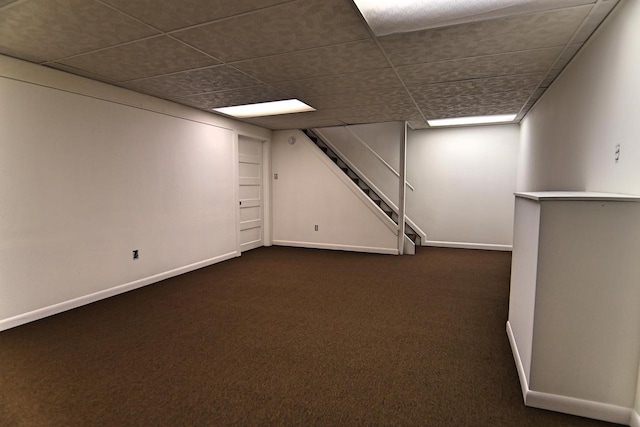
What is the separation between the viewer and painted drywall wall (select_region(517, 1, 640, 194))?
1.83 meters

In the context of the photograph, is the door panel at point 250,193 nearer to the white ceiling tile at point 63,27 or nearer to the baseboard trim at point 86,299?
the baseboard trim at point 86,299

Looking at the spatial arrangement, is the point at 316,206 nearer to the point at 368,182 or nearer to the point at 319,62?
the point at 368,182

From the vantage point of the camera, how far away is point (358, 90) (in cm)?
373

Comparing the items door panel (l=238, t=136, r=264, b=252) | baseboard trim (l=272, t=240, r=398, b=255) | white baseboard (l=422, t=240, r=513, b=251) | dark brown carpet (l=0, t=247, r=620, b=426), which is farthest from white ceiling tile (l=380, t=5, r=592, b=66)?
white baseboard (l=422, t=240, r=513, b=251)

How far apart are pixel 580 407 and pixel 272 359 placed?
187 centimetres

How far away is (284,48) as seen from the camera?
2547 mm

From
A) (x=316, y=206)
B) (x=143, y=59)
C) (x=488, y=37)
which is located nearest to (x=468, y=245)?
(x=316, y=206)

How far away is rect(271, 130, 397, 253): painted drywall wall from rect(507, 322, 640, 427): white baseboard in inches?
159

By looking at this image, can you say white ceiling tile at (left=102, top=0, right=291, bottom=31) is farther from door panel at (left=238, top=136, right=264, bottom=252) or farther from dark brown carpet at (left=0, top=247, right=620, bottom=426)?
door panel at (left=238, top=136, right=264, bottom=252)

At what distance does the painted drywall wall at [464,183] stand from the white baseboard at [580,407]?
4809 mm

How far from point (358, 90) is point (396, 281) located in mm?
2452

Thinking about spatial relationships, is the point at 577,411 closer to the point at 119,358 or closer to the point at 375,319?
the point at 375,319

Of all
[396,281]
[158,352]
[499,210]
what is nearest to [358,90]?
[396,281]

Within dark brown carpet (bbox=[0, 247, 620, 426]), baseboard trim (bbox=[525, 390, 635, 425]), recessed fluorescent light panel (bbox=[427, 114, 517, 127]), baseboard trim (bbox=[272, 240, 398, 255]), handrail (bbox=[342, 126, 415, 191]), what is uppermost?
recessed fluorescent light panel (bbox=[427, 114, 517, 127])
